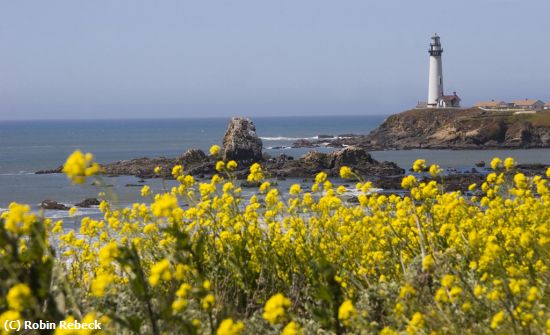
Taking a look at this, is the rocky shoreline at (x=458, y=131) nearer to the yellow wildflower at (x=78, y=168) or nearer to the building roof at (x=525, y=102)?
the building roof at (x=525, y=102)

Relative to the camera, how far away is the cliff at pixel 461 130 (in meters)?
70.4

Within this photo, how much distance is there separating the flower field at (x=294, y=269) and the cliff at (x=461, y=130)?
65341 mm

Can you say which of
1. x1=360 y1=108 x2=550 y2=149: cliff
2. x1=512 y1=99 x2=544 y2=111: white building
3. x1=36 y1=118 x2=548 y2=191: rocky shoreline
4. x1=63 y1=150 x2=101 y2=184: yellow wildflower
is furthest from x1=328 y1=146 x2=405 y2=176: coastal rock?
x1=512 y1=99 x2=544 y2=111: white building

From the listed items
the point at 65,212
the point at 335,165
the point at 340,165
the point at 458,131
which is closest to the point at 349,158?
the point at 340,165

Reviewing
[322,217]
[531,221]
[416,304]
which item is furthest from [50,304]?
[531,221]

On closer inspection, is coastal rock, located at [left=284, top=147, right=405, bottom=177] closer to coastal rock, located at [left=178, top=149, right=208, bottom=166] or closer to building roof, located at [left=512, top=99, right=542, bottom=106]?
coastal rock, located at [left=178, top=149, right=208, bottom=166]

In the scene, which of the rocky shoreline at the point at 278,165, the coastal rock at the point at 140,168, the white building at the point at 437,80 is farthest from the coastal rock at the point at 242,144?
the white building at the point at 437,80

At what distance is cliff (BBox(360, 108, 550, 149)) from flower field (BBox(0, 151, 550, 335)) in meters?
65.3

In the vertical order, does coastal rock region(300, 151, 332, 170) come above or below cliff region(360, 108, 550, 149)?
below

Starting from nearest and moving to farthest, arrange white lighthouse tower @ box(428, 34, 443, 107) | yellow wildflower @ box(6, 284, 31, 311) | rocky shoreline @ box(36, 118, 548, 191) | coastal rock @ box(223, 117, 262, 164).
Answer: yellow wildflower @ box(6, 284, 31, 311) < rocky shoreline @ box(36, 118, 548, 191) < coastal rock @ box(223, 117, 262, 164) < white lighthouse tower @ box(428, 34, 443, 107)

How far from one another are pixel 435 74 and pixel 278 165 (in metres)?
48.5

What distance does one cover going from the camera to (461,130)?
75000 mm

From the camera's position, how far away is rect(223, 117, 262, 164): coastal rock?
54.3 meters

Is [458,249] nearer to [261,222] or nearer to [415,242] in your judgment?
[415,242]
